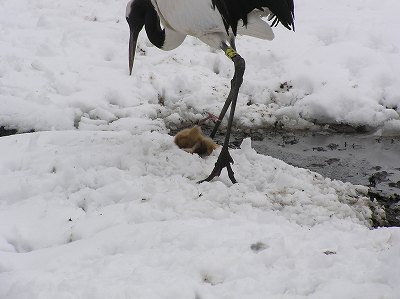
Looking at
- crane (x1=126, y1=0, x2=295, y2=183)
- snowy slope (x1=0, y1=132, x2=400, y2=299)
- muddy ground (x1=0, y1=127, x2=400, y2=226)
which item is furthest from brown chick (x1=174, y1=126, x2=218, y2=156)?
muddy ground (x1=0, y1=127, x2=400, y2=226)

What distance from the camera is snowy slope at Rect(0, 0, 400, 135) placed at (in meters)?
5.28

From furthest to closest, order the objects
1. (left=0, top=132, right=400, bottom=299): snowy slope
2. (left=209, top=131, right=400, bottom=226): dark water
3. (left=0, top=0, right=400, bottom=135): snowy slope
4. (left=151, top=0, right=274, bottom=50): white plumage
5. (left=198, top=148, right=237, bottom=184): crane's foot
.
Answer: (left=0, top=0, right=400, bottom=135): snowy slope
(left=209, top=131, right=400, bottom=226): dark water
(left=151, top=0, right=274, bottom=50): white plumage
(left=198, top=148, right=237, bottom=184): crane's foot
(left=0, top=132, right=400, bottom=299): snowy slope

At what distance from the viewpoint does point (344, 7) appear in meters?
7.34

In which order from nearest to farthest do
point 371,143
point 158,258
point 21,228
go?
point 158,258
point 21,228
point 371,143

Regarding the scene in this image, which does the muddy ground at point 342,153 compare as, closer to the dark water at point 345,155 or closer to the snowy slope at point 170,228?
the dark water at point 345,155

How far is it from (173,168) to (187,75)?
76.4 inches

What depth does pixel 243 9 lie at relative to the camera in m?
4.18

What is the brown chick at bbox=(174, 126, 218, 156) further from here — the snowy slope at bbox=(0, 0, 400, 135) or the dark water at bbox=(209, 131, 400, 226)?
the snowy slope at bbox=(0, 0, 400, 135)

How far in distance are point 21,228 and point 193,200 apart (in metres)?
0.97

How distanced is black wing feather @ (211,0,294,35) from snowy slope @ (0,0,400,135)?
129cm

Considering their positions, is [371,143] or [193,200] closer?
[193,200]

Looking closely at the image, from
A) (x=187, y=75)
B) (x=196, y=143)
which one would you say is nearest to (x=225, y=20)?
(x=196, y=143)

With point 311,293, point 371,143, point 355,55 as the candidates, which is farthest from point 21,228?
point 355,55

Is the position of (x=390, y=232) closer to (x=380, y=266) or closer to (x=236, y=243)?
(x=380, y=266)
